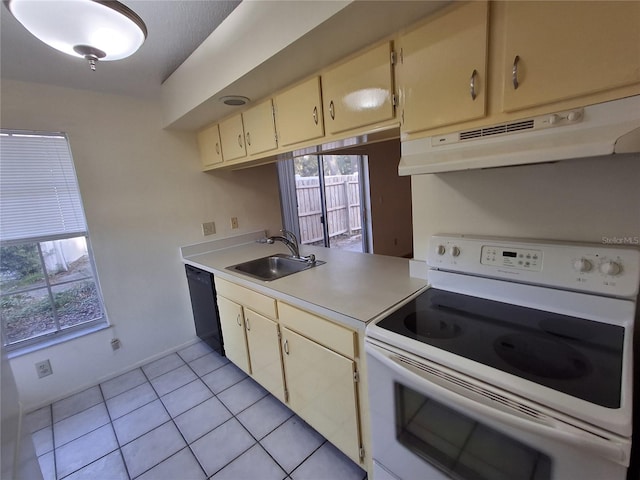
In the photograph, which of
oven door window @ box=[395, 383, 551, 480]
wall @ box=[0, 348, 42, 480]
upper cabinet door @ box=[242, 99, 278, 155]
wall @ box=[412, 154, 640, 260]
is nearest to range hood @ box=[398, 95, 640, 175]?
wall @ box=[412, 154, 640, 260]

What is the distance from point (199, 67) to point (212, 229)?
1.42 meters

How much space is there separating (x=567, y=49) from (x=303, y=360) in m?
1.58

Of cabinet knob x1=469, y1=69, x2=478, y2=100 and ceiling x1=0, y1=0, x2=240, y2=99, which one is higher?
ceiling x1=0, y1=0, x2=240, y2=99

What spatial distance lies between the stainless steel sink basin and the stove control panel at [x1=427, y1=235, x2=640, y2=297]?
1117 millimetres

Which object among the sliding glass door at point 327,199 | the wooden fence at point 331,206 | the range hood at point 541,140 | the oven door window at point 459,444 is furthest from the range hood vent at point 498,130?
the wooden fence at point 331,206

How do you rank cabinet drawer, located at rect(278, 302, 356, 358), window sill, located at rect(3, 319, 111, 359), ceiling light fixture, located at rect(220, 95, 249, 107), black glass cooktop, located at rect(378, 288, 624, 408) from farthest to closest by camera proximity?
window sill, located at rect(3, 319, 111, 359) < ceiling light fixture, located at rect(220, 95, 249, 107) < cabinet drawer, located at rect(278, 302, 356, 358) < black glass cooktop, located at rect(378, 288, 624, 408)

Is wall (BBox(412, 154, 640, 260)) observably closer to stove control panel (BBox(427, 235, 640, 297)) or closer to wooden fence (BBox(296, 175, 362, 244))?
stove control panel (BBox(427, 235, 640, 297))

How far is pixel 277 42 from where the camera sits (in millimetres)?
1237

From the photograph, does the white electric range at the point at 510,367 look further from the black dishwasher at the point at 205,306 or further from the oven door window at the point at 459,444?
the black dishwasher at the point at 205,306

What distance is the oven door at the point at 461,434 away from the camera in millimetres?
655

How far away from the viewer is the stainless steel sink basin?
7.17ft

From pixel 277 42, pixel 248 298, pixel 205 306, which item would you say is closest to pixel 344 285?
pixel 248 298

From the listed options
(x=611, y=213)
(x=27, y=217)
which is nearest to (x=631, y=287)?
(x=611, y=213)

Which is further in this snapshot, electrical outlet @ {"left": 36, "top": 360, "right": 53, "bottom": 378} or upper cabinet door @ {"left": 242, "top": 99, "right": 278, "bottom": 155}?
electrical outlet @ {"left": 36, "top": 360, "right": 53, "bottom": 378}
